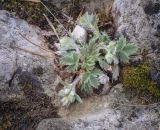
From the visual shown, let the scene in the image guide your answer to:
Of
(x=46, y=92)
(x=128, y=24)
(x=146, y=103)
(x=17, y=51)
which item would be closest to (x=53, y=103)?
(x=46, y=92)

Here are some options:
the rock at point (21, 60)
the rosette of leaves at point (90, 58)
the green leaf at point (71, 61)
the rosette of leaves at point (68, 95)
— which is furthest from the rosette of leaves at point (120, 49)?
the rock at point (21, 60)

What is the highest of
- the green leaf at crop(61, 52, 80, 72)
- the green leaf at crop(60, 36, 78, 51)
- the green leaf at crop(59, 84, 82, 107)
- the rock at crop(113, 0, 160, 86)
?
the rock at crop(113, 0, 160, 86)

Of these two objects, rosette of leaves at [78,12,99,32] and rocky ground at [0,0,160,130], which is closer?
rocky ground at [0,0,160,130]

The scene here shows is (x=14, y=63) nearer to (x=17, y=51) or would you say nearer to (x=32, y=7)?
(x=17, y=51)

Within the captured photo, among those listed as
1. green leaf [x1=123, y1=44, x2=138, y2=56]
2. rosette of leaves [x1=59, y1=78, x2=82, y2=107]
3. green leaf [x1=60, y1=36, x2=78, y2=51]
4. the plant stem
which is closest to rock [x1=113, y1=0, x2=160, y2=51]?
green leaf [x1=123, y1=44, x2=138, y2=56]

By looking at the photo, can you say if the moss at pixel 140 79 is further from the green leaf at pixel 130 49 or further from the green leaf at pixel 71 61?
the green leaf at pixel 71 61

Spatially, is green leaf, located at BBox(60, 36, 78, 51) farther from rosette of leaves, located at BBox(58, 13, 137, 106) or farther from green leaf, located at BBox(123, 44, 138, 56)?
green leaf, located at BBox(123, 44, 138, 56)

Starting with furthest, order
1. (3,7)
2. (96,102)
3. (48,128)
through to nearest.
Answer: (3,7), (96,102), (48,128)
